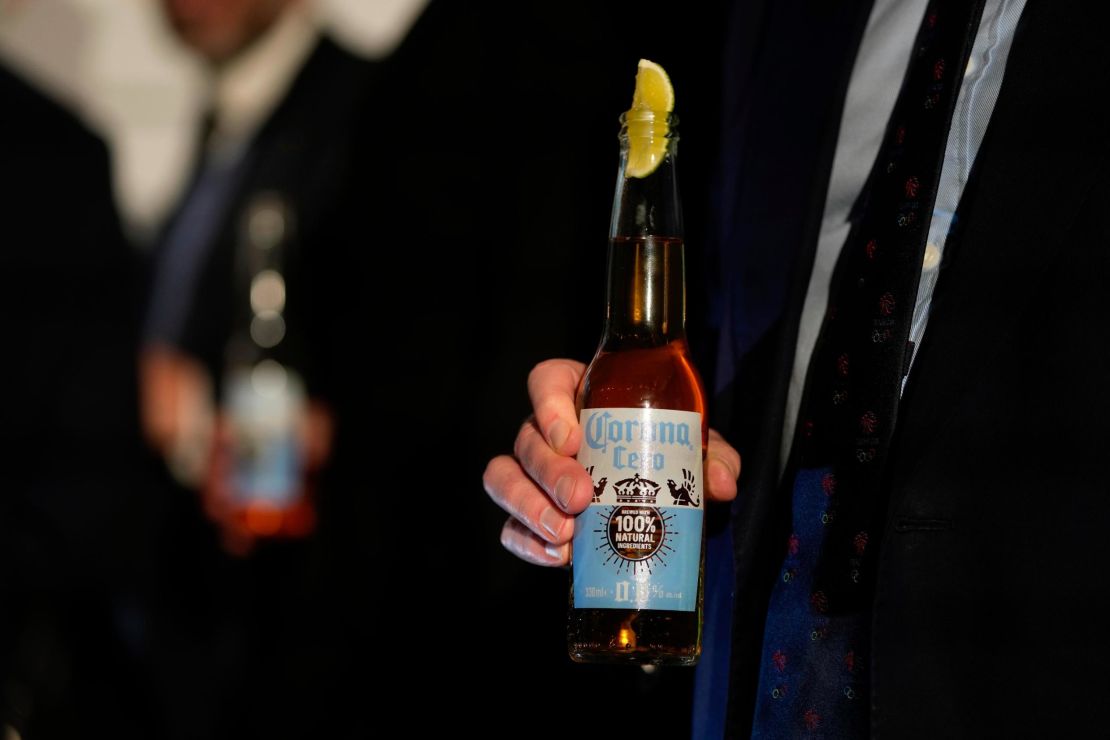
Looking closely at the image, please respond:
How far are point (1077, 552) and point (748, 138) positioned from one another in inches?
24.1

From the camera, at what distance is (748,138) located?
1232mm

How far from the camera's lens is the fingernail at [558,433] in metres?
0.92

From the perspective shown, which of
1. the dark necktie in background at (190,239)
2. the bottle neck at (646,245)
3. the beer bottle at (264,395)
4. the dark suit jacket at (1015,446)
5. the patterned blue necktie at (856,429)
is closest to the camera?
the dark suit jacket at (1015,446)

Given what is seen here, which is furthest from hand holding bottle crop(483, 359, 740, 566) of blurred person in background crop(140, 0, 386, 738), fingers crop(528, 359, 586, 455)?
blurred person in background crop(140, 0, 386, 738)

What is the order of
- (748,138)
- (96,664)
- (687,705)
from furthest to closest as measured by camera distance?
1. (96,664)
2. (687,705)
3. (748,138)

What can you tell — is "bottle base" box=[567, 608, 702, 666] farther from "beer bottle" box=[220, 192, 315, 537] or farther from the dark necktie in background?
the dark necktie in background

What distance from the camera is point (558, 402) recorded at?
3.14 ft

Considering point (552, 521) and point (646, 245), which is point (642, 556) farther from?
point (646, 245)

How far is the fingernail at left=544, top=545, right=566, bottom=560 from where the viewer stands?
3.28 ft

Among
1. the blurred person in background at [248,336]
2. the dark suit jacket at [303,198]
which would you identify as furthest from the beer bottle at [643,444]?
the dark suit jacket at [303,198]

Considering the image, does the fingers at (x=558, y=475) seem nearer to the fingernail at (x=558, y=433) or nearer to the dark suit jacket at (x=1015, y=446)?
the fingernail at (x=558, y=433)

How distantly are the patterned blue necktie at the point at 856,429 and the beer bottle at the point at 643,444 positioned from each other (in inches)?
3.4

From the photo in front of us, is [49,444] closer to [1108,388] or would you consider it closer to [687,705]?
[687,705]

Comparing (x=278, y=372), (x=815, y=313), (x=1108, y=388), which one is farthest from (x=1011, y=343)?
(x=278, y=372)
